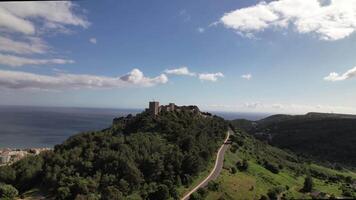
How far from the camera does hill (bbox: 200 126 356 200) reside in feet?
143

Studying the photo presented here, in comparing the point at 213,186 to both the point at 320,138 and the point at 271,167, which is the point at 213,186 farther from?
the point at 320,138

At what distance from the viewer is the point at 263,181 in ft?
171

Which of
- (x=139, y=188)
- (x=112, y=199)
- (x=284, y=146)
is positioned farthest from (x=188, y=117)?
(x=284, y=146)

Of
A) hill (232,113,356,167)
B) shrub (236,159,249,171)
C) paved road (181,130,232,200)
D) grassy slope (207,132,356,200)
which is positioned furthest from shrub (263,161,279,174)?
hill (232,113,356,167)

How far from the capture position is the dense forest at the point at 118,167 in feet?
135

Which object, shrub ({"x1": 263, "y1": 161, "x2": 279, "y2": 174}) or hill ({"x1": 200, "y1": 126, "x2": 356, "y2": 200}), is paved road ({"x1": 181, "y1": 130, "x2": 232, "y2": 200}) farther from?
shrub ({"x1": 263, "y1": 161, "x2": 279, "y2": 174})

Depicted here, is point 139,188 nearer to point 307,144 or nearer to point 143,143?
point 143,143

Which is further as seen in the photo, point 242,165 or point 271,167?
point 271,167

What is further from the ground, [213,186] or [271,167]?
[213,186]

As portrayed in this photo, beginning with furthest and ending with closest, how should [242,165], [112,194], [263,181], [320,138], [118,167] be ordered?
1. [320,138]
2. [242,165]
3. [263,181]
4. [118,167]
5. [112,194]

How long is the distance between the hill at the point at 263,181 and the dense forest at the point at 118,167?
4.45m

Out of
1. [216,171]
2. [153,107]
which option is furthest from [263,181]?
[153,107]

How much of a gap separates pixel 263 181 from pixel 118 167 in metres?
22.2

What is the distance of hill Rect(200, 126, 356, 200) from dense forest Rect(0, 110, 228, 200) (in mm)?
4452
